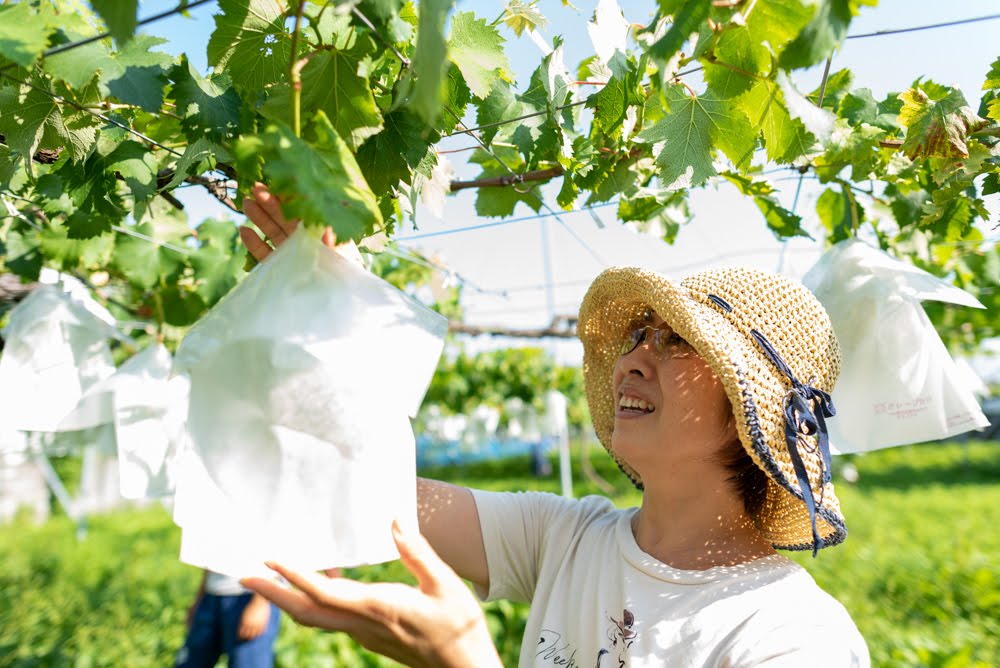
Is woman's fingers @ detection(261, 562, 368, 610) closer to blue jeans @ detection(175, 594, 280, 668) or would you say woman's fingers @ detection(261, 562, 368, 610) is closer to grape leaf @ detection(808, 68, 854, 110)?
grape leaf @ detection(808, 68, 854, 110)

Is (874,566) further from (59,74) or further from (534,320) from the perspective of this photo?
(59,74)

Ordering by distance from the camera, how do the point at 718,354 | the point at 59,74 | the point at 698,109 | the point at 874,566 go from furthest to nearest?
the point at 874,566 < the point at 718,354 < the point at 698,109 < the point at 59,74

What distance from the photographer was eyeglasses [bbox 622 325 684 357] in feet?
4.76

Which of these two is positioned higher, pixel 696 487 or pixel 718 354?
pixel 718 354

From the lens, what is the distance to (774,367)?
1306 mm

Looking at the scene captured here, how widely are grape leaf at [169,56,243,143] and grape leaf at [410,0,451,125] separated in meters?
0.46

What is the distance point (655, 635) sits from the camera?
124cm

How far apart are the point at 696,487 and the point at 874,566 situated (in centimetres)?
676

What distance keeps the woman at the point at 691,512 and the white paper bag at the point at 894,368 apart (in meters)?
0.13

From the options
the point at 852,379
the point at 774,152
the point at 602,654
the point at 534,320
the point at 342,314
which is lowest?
the point at 534,320

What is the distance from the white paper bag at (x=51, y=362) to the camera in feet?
6.18

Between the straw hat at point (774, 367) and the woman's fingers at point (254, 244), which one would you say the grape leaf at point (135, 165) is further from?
the straw hat at point (774, 367)

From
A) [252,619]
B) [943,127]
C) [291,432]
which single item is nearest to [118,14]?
[291,432]

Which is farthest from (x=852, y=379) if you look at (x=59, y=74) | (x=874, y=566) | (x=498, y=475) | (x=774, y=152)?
(x=498, y=475)
